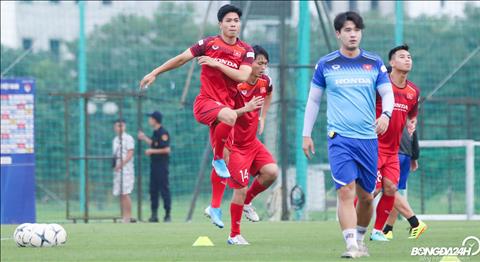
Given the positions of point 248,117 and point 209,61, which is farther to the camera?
point 248,117

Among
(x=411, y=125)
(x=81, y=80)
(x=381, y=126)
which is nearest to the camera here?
(x=381, y=126)

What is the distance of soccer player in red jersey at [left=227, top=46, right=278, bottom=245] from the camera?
Result: 15.3 meters

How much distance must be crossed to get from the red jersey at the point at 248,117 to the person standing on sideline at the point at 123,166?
32.7ft

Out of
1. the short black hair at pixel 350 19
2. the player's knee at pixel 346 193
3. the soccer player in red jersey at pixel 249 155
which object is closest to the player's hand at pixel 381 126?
the player's knee at pixel 346 193

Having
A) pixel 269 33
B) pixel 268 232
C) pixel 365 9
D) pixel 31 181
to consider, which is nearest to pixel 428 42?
pixel 365 9

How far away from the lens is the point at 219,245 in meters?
15.0

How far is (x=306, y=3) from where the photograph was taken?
2727 cm

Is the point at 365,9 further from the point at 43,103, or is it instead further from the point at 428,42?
the point at 43,103

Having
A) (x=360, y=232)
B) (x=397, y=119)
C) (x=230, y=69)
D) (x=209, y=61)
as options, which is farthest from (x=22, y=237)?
(x=397, y=119)

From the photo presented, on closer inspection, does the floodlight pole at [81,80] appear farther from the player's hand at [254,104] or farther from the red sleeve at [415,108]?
the player's hand at [254,104]

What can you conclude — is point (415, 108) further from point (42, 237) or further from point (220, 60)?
point (42, 237)

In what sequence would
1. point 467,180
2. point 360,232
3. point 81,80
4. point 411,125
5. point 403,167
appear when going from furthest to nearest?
point 81,80, point 467,180, point 403,167, point 411,125, point 360,232

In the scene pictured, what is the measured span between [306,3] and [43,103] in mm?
7505

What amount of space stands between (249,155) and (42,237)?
265cm
